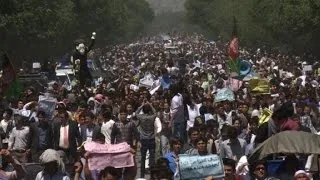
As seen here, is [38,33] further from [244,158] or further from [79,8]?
[244,158]

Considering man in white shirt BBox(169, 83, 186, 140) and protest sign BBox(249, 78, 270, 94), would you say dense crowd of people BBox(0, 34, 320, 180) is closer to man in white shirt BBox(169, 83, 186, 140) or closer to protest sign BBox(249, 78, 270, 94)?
man in white shirt BBox(169, 83, 186, 140)

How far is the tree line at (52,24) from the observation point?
43062mm

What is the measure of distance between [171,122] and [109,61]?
56.6 meters

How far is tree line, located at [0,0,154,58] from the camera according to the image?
141 feet

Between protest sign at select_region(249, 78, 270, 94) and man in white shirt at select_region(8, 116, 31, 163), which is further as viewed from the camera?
protest sign at select_region(249, 78, 270, 94)

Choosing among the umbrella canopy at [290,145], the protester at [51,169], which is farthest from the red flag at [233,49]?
the protester at [51,169]

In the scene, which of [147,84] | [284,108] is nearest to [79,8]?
[147,84]

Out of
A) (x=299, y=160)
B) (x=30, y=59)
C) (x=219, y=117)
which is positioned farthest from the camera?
(x=30, y=59)

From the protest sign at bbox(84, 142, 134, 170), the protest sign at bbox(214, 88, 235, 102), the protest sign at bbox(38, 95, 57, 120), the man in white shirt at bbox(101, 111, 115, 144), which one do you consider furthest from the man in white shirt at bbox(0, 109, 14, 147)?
the protest sign at bbox(214, 88, 235, 102)

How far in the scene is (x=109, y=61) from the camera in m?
76.3

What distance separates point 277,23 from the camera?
6034 cm

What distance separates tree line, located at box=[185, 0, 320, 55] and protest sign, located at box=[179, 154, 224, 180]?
126ft

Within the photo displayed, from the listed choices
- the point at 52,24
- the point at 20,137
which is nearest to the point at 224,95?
the point at 20,137

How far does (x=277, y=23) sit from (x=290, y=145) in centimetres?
4894
